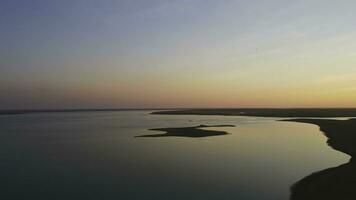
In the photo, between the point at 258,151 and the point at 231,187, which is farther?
the point at 258,151

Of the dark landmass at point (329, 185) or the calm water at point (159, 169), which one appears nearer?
the dark landmass at point (329, 185)

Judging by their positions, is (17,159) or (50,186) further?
(17,159)

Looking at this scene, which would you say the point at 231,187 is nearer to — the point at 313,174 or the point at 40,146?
the point at 313,174

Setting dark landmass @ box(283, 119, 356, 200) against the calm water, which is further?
the calm water

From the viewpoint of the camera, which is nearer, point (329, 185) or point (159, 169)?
point (329, 185)

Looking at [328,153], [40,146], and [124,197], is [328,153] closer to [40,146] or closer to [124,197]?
[124,197]

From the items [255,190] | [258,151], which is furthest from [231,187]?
[258,151]

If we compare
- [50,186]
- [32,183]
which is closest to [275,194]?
[50,186]

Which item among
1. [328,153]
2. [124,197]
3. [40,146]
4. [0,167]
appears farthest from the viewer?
[40,146]

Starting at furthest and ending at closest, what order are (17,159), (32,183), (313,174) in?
(17,159) → (313,174) → (32,183)
